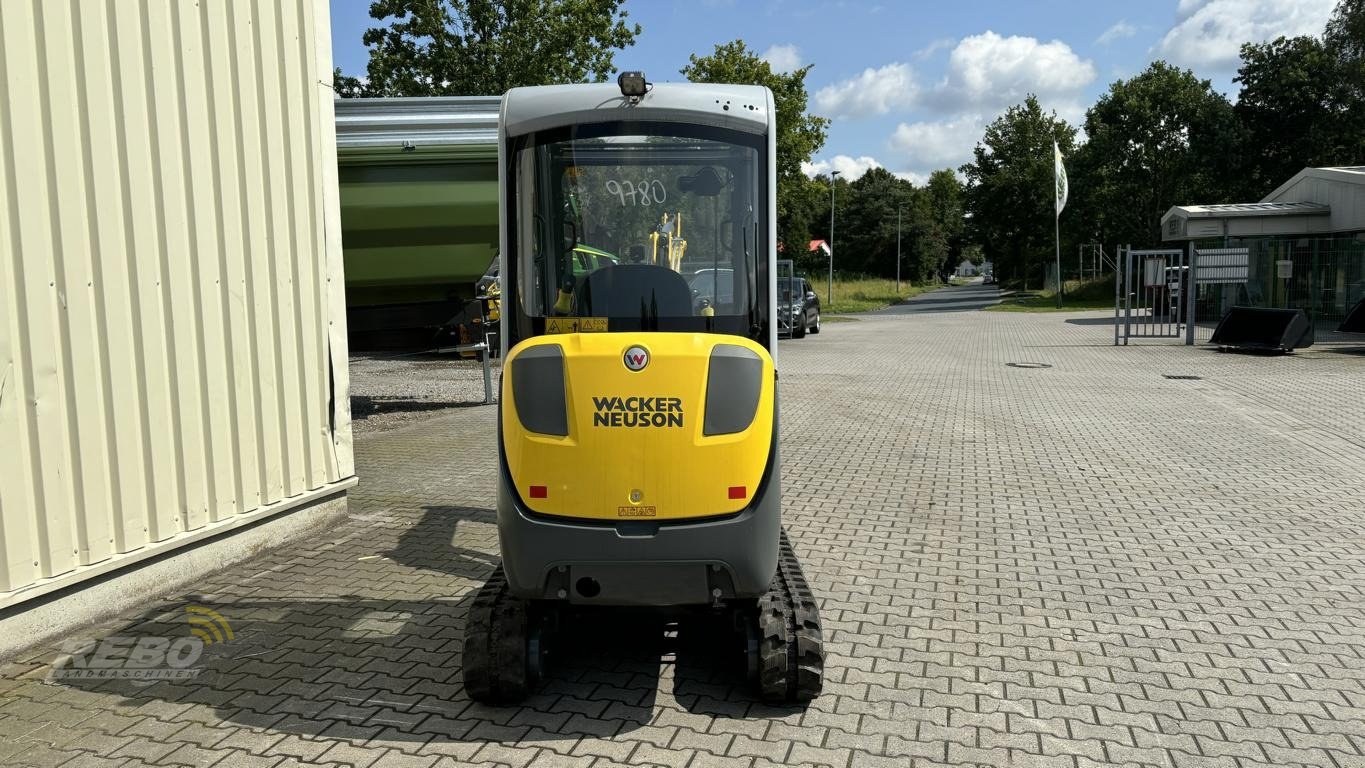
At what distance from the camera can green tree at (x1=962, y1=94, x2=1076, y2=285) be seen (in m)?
60.8

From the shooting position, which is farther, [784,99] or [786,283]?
[784,99]

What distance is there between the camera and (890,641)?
4.92 meters

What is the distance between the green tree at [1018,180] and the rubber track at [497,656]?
2351 inches

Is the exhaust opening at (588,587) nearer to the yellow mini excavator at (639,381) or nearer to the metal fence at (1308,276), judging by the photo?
the yellow mini excavator at (639,381)

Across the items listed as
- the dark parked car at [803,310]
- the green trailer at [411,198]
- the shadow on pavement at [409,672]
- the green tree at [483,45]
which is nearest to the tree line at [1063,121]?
the green tree at [483,45]

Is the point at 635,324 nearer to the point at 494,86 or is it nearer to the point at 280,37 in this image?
the point at 280,37

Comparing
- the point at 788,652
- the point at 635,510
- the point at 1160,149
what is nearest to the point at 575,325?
the point at 635,510

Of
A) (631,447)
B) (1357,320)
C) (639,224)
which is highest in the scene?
(639,224)

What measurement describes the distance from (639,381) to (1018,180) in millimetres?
62534

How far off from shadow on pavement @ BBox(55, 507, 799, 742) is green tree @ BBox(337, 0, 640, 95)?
21276 millimetres

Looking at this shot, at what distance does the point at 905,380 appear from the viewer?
651 inches

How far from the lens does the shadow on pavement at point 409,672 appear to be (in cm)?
409

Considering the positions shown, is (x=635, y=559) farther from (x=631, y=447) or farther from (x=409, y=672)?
(x=409, y=672)

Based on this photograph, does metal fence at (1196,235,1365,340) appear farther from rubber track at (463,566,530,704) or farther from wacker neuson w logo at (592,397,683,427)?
rubber track at (463,566,530,704)
